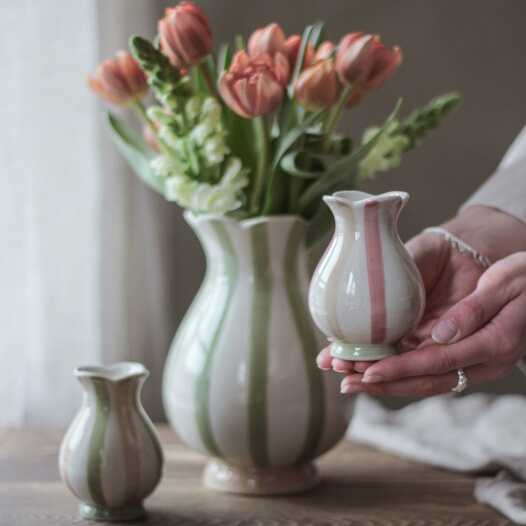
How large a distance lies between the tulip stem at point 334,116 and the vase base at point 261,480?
0.40 metres

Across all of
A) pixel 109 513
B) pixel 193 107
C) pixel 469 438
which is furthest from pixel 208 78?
pixel 469 438

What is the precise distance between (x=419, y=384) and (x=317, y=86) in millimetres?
369

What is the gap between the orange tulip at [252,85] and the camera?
0.91 m

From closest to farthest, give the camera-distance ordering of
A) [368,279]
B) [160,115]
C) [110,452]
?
1. [368,279]
2. [110,452]
3. [160,115]

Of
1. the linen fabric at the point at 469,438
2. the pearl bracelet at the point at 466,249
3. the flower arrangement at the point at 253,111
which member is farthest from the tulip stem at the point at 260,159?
the linen fabric at the point at 469,438

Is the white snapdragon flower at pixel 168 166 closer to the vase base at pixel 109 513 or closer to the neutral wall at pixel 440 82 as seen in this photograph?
the vase base at pixel 109 513

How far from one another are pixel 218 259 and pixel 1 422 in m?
0.80

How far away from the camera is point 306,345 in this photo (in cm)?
100

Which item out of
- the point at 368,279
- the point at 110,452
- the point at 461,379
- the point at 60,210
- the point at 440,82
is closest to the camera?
the point at 368,279

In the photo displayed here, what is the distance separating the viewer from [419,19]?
1.77 meters

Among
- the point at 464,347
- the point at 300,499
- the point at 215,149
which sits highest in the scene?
the point at 215,149

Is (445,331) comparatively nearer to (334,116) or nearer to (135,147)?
(334,116)

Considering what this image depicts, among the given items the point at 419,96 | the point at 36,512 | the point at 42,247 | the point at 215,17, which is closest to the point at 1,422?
the point at 42,247

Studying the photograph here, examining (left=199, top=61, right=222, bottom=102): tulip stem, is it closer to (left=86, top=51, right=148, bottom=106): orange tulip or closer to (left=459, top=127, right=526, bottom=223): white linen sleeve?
(left=86, top=51, right=148, bottom=106): orange tulip
